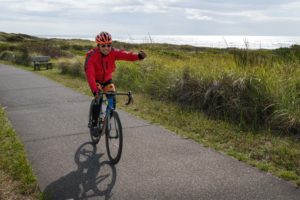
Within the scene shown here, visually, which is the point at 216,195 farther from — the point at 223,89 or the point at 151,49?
the point at 151,49

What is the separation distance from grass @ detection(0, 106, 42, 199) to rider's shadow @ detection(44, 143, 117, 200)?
9.0 inches

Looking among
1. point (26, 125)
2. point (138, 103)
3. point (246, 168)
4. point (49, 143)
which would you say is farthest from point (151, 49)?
point (246, 168)

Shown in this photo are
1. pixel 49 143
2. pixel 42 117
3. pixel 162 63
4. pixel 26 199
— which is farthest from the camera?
pixel 162 63

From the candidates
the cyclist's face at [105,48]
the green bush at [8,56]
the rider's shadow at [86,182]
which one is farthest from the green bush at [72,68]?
the green bush at [8,56]

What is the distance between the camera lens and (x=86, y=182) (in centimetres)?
457

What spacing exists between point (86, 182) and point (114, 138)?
0.87 metres

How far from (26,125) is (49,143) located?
1.64 metres

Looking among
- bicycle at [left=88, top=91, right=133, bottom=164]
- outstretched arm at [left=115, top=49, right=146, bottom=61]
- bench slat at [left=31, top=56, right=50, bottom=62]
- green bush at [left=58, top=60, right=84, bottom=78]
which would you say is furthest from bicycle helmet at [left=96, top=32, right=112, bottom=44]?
bench slat at [left=31, top=56, right=50, bottom=62]

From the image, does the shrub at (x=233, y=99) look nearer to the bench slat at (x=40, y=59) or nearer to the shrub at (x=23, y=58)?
the bench slat at (x=40, y=59)

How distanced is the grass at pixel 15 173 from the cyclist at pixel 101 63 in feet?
4.41

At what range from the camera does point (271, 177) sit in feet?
15.0

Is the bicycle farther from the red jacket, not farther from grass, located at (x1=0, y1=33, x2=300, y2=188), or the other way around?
grass, located at (x1=0, y1=33, x2=300, y2=188)

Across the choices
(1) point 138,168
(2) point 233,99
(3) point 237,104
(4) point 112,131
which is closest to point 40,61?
(2) point 233,99

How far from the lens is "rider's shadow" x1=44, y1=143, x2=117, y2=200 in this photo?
421cm
